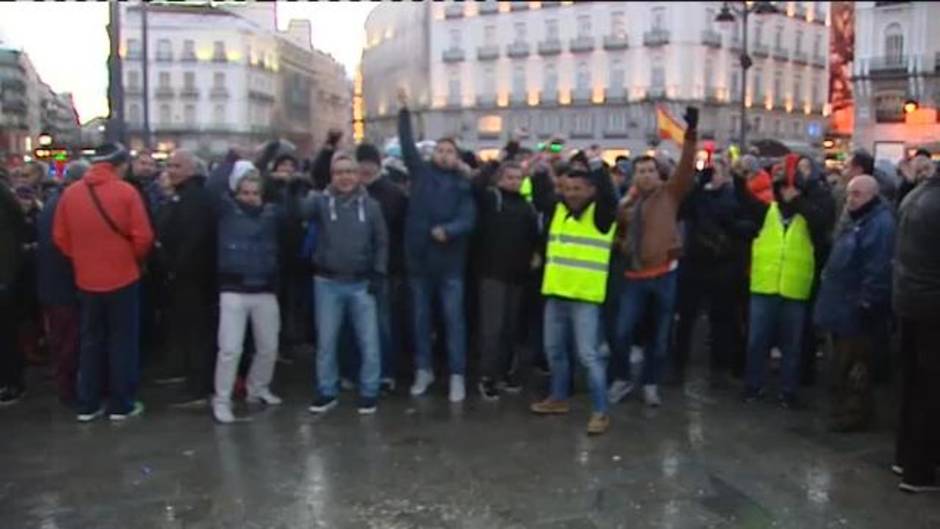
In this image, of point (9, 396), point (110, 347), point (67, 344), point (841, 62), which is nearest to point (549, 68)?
point (110, 347)

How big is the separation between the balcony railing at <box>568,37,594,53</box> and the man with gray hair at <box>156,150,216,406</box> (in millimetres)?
2996

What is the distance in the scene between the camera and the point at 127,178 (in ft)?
24.6

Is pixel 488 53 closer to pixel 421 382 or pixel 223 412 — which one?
pixel 421 382

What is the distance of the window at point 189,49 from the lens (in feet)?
26.7

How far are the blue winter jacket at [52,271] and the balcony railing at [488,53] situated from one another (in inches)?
131

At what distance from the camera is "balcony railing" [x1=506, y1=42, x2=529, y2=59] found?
7098mm

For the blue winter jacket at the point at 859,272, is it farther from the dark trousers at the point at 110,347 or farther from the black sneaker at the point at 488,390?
the dark trousers at the point at 110,347

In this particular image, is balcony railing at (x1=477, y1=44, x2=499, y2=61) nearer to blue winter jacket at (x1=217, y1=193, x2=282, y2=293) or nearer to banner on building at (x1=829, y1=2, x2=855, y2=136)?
blue winter jacket at (x1=217, y1=193, x2=282, y2=293)

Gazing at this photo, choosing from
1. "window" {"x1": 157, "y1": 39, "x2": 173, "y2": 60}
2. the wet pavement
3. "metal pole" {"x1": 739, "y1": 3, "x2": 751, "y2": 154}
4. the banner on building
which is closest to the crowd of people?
the wet pavement

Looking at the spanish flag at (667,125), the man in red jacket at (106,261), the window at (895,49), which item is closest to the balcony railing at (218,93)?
the man in red jacket at (106,261)

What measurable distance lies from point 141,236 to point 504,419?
2826 millimetres

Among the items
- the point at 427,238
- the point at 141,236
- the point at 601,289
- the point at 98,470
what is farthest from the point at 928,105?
the point at 98,470

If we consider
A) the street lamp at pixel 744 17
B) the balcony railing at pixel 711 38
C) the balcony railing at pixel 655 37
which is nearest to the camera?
the balcony railing at pixel 655 37

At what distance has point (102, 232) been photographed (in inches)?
252
